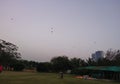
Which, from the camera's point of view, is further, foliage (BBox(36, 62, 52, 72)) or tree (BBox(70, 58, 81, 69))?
tree (BBox(70, 58, 81, 69))

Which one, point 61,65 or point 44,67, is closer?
point 44,67

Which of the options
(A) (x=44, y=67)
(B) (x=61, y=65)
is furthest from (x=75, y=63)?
(A) (x=44, y=67)

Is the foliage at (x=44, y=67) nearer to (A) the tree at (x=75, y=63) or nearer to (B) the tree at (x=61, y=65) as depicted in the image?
(B) the tree at (x=61, y=65)

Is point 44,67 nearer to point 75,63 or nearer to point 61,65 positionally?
point 61,65

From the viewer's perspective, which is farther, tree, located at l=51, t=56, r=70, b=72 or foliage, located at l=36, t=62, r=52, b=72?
tree, located at l=51, t=56, r=70, b=72

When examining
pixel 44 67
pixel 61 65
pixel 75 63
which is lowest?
pixel 44 67

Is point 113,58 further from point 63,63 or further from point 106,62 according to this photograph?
point 63,63

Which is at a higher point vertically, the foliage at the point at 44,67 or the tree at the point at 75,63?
the tree at the point at 75,63

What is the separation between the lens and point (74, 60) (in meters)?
87.2

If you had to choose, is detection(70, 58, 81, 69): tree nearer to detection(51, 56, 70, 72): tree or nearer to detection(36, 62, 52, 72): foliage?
detection(51, 56, 70, 72): tree

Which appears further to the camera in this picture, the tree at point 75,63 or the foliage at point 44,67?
the tree at point 75,63

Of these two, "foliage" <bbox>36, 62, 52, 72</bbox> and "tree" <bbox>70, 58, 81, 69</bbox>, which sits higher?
"tree" <bbox>70, 58, 81, 69</bbox>

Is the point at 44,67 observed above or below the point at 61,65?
below

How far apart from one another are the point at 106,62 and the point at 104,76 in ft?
66.2
